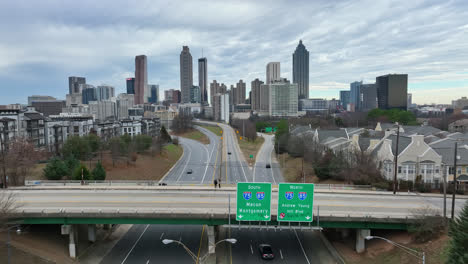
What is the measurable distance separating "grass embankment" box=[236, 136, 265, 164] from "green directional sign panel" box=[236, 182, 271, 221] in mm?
53900

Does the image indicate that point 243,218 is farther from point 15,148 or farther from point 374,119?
point 374,119

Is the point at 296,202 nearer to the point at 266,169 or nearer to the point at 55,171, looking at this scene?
the point at 55,171

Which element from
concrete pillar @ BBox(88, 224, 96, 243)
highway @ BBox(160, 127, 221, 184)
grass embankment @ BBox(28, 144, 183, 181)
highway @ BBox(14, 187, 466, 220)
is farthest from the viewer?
highway @ BBox(160, 127, 221, 184)

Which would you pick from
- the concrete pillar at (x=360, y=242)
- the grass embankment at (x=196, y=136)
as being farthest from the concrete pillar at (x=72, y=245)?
the grass embankment at (x=196, y=136)

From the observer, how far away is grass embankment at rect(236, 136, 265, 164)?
292 ft

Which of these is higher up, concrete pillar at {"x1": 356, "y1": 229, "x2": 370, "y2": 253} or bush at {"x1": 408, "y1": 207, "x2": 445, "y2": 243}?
bush at {"x1": 408, "y1": 207, "x2": 445, "y2": 243}

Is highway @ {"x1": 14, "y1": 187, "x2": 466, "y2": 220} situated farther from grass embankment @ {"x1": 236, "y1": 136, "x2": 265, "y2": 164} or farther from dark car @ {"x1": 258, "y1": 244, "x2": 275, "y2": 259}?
grass embankment @ {"x1": 236, "y1": 136, "x2": 265, "y2": 164}

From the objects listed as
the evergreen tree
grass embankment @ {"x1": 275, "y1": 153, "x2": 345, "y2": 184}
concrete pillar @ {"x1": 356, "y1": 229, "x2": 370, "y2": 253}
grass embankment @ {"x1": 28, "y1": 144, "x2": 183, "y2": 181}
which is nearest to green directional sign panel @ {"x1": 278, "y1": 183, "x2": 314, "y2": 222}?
concrete pillar @ {"x1": 356, "y1": 229, "x2": 370, "y2": 253}

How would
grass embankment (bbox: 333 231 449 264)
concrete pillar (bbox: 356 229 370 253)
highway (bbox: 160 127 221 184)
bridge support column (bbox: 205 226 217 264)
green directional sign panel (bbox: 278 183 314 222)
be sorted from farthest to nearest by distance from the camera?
highway (bbox: 160 127 221 184) < concrete pillar (bbox: 356 229 370 253) < bridge support column (bbox: 205 226 217 264) < green directional sign panel (bbox: 278 183 314 222) < grass embankment (bbox: 333 231 449 264)

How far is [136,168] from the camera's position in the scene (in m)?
68.3

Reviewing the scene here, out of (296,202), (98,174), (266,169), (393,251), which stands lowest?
(266,169)

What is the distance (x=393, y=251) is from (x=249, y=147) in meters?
78.4

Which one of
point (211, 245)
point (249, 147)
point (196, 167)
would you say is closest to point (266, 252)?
point (211, 245)

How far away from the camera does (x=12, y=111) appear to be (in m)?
78.9
